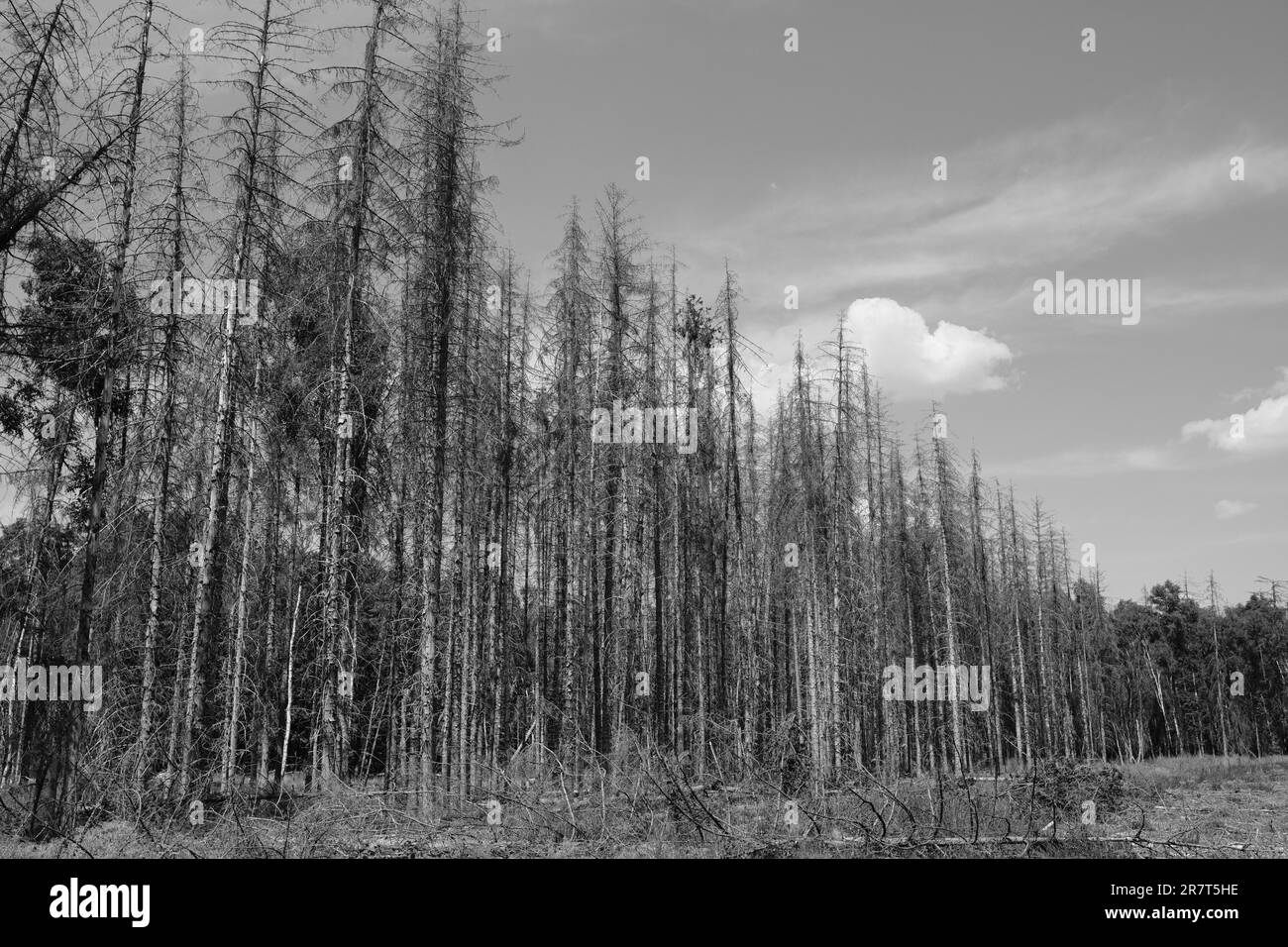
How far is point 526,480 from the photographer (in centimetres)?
3009

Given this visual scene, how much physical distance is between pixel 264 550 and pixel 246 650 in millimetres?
4883

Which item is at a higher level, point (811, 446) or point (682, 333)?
point (682, 333)

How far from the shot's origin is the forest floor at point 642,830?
35.3 feet

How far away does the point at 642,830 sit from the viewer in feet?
40.7

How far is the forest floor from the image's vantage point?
10.8m

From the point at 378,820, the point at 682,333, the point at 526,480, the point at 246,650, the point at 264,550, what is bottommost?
the point at 378,820
